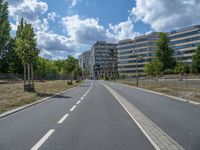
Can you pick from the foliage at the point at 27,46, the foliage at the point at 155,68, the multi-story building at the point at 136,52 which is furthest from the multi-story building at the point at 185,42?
the foliage at the point at 27,46

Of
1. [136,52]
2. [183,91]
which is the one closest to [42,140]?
[183,91]

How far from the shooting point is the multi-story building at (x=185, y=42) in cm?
12900

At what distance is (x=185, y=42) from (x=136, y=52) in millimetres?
43163

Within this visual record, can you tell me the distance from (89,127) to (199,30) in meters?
126

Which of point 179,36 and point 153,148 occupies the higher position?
point 179,36

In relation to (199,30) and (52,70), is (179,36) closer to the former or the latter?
(199,30)

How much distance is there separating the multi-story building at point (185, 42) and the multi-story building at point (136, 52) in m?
16.8

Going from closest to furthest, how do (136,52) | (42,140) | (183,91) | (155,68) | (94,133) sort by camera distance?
(42,140) → (94,133) → (183,91) → (155,68) → (136,52)

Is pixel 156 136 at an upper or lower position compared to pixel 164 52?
lower

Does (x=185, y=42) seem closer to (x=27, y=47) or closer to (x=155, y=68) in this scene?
(x=155, y=68)

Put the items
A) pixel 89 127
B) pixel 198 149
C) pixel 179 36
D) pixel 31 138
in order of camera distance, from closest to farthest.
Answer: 1. pixel 198 149
2. pixel 31 138
3. pixel 89 127
4. pixel 179 36

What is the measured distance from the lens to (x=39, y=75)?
3979 inches

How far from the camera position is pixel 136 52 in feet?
577

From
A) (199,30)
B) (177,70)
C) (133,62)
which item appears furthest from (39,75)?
(133,62)
